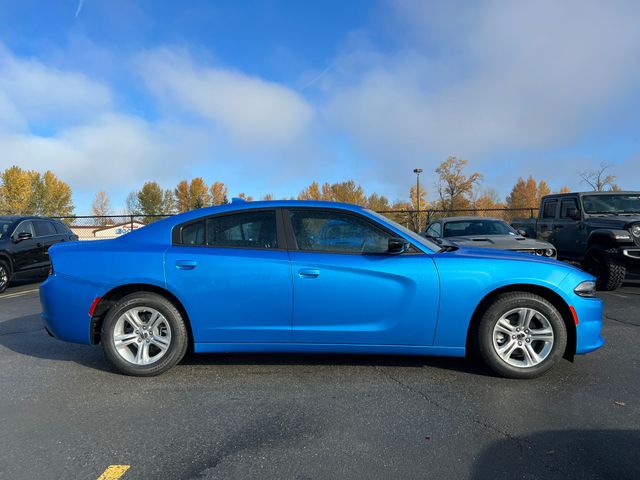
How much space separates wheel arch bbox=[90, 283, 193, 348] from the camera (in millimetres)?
3738

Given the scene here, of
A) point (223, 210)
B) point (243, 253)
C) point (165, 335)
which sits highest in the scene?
point (223, 210)

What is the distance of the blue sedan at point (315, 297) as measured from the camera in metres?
3.54

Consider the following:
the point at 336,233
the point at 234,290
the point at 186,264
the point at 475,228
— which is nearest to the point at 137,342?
the point at 186,264

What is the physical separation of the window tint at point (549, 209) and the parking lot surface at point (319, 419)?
636 cm

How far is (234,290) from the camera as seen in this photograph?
3.61 metres

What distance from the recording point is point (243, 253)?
Result: 12.1 ft

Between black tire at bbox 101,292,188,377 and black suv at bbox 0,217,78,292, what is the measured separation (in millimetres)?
7045

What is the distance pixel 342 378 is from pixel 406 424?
0.90m

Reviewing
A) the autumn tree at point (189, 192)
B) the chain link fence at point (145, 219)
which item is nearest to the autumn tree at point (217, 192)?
the autumn tree at point (189, 192)

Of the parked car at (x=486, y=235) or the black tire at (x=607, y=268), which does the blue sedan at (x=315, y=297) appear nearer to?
the parked car at (x=486, y=235)

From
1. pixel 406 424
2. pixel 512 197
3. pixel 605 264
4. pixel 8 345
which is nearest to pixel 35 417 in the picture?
pixel 8 345

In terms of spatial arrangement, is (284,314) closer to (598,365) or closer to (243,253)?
(243,253)

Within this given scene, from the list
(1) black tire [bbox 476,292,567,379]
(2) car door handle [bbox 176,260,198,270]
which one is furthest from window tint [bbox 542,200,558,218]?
(2) car door handle [bbox 176,260,198,270]

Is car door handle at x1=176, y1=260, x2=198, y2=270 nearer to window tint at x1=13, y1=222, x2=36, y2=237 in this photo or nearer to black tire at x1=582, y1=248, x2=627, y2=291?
black tire at x1=582, y1=248, x2=627, y2=291
